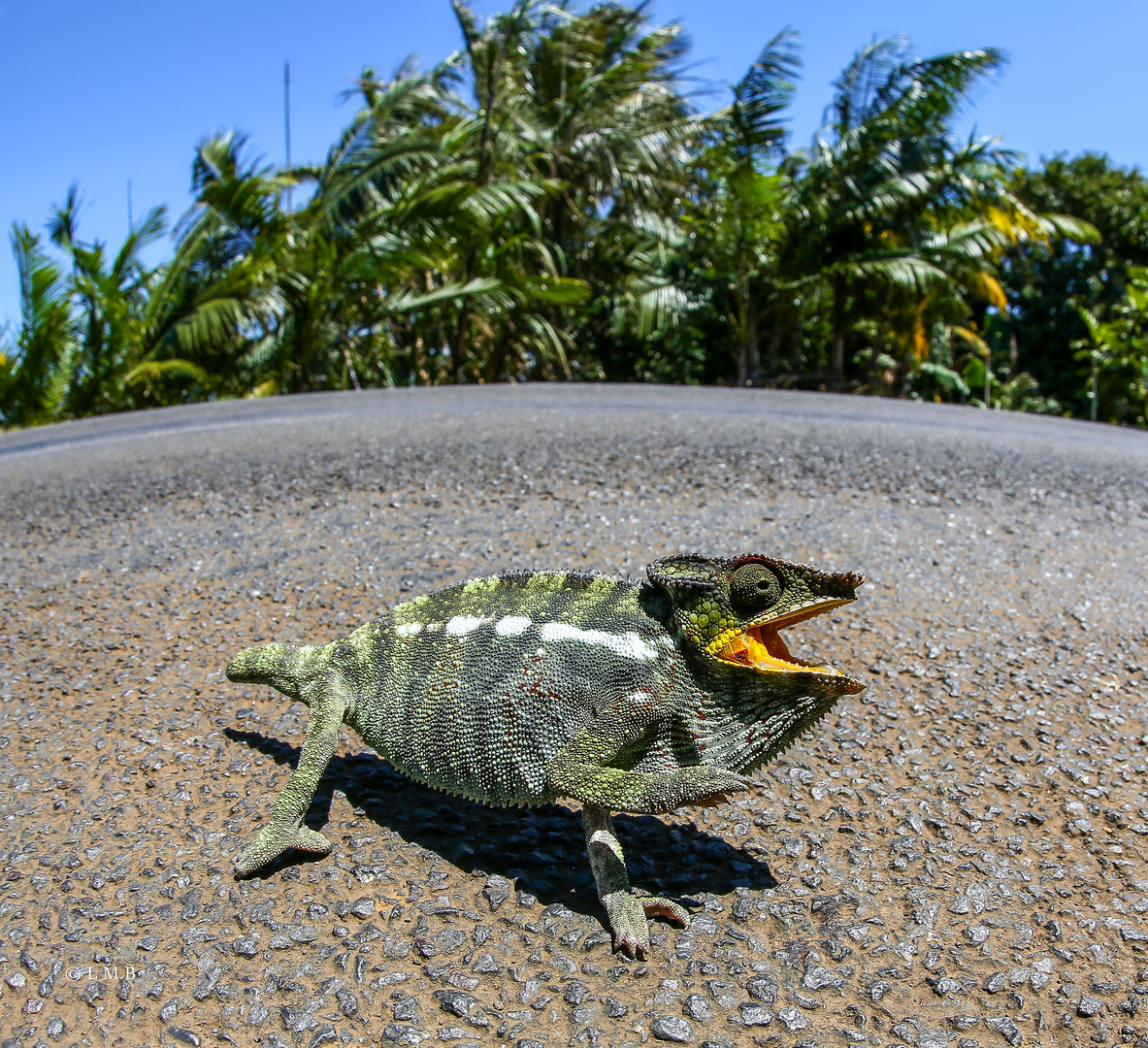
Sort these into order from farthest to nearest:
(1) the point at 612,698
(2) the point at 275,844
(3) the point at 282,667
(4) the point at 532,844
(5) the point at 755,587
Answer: (3) the point at 282,667
(4) the point at 532,844
(2) the point at 275,844
(1) the point at 612,698
(5) the point at 755,587

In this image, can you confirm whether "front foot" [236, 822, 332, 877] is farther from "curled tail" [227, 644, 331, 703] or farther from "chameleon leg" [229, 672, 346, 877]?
"curled tail" [227, 644, 331, 703]

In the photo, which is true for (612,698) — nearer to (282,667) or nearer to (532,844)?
(532,844)

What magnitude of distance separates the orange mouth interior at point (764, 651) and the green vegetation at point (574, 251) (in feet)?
32.3

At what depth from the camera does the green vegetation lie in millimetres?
10867

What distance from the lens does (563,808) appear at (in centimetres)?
220

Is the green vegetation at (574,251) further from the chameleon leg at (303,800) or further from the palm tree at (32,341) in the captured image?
the chameleon leg at (303,800)

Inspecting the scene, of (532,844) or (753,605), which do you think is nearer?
(753,605)

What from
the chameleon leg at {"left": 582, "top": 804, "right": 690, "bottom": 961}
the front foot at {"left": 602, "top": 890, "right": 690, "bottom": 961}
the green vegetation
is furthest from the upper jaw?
the green vegetation

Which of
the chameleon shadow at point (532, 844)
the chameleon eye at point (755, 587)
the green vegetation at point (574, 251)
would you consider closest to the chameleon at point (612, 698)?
the chameleon eye at point (755, 587)

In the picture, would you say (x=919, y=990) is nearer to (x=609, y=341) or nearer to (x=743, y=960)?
(x=743, y=960)

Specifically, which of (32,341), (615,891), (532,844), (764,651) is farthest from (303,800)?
(32,341)

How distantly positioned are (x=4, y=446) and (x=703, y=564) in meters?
6.45

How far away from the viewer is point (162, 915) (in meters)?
1.85

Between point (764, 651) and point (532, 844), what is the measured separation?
76cm
